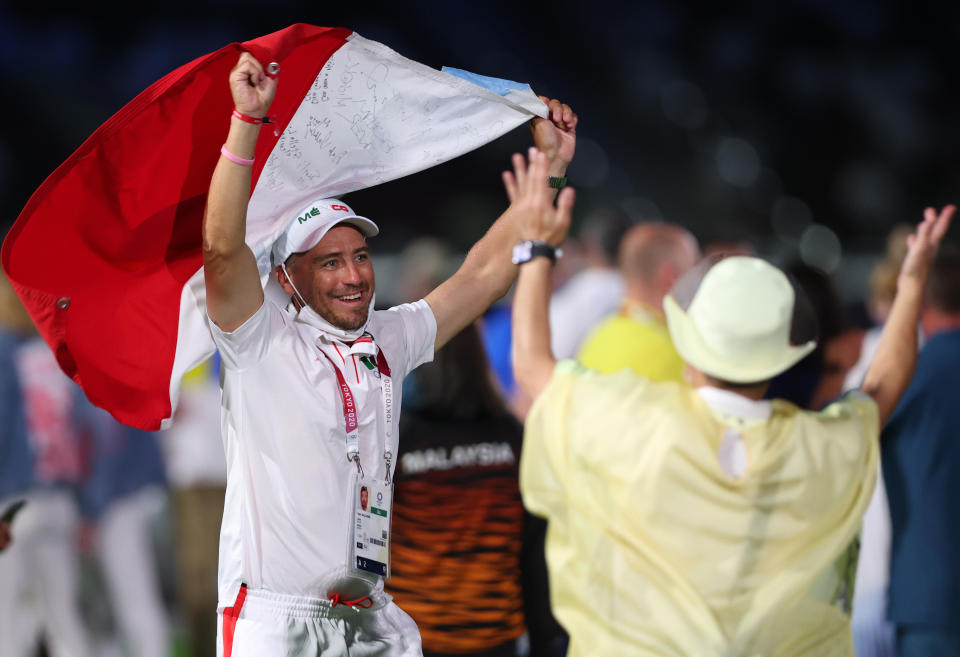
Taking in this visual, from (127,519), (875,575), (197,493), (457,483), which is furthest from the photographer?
(197,493)

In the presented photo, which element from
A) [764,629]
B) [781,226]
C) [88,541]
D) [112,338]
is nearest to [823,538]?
[764,629]

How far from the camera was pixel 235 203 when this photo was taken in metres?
2.98

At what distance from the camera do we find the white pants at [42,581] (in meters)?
5.77

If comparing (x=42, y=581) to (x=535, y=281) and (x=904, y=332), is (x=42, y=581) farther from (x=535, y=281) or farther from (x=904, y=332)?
(x=904, y=332)

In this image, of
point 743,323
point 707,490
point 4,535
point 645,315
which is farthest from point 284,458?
point 645,315

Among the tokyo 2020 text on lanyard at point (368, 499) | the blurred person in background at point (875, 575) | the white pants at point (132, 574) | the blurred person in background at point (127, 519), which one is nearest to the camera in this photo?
the tokyo 2020 text on lanyard at point (368, 499)

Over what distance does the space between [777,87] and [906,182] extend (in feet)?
10.2

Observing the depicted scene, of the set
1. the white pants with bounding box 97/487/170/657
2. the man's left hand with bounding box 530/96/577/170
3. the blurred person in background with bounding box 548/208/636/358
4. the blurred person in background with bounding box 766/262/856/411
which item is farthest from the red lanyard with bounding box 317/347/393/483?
the white pants with bounding box 97/487/170/657

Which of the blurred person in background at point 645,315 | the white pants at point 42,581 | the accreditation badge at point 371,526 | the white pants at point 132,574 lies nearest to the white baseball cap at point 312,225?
the accreditation badge at point 371,526

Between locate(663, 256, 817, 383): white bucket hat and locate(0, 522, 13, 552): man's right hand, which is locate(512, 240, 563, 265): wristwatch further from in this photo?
locate(0, 522, 13, 552): man's right hand

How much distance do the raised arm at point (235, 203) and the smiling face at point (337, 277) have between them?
0.35m

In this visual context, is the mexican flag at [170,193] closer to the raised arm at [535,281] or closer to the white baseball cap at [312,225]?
the white baseball cap at [312,225]

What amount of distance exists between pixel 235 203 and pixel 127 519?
3.78 meters

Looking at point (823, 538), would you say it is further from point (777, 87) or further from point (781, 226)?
point (781, 226)
